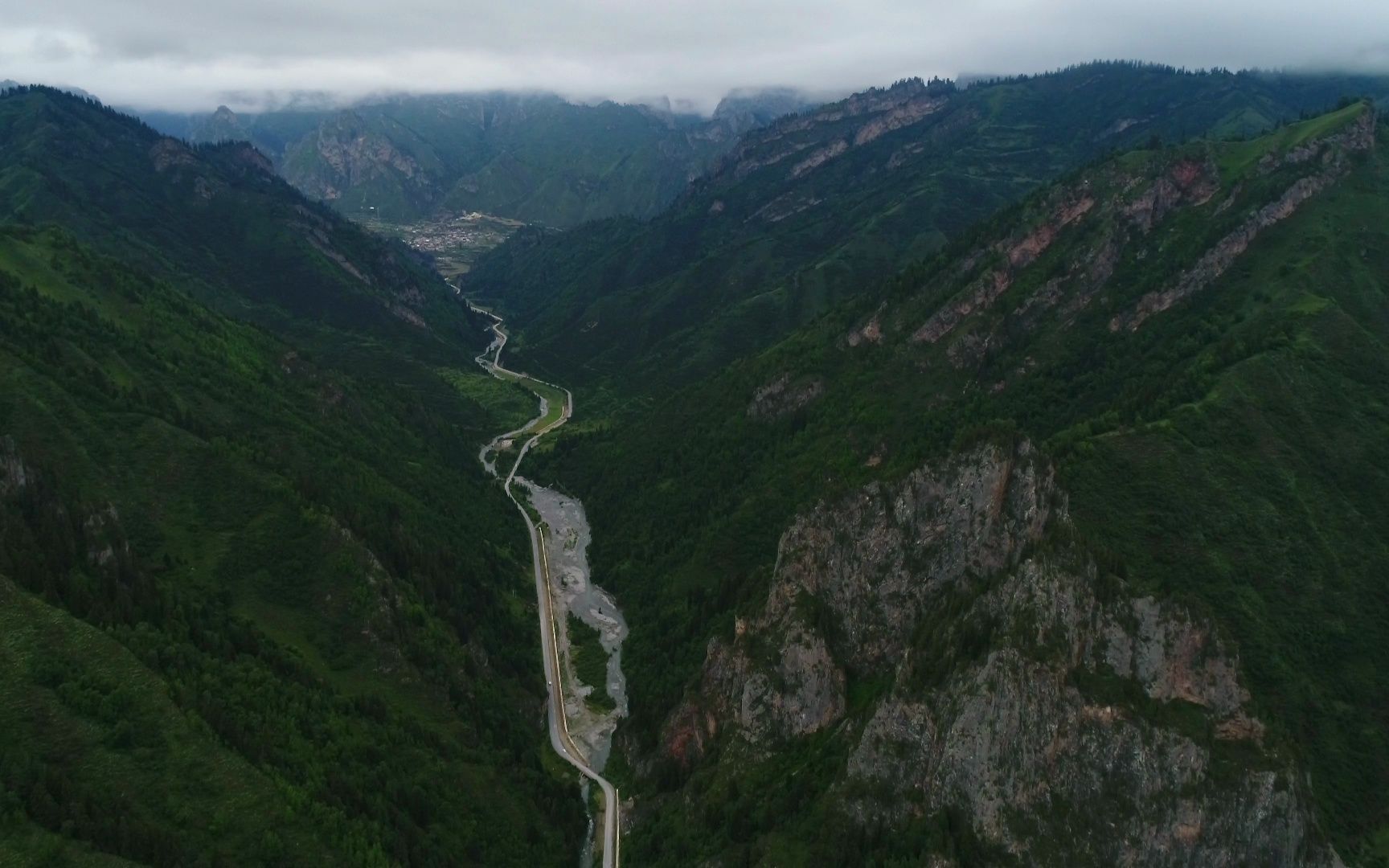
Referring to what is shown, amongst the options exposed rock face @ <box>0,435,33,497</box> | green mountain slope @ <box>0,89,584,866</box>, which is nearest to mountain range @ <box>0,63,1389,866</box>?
green mountain slope @ <box>0,89,584,866</box>

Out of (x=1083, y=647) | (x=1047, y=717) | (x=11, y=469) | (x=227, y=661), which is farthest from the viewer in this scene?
(x=11, y=469)

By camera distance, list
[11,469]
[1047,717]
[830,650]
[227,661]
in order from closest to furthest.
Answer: [1047,717] → [227,661] → [11,469] → [830,650]

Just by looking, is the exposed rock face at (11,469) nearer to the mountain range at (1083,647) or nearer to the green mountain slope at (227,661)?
the green mountain slope at (227,661)

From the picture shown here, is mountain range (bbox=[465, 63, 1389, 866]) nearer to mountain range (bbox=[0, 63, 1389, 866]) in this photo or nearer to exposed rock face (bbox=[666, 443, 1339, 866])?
exposed rock face (bbox=[666, 443, 1339, 866])

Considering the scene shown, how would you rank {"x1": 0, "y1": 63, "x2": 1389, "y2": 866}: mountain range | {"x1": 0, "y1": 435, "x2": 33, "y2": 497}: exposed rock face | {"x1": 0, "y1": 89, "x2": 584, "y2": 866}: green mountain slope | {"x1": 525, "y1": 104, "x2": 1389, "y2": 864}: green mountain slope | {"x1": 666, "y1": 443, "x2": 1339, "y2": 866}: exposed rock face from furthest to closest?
{"x1": 0, "y1": 435, "x2": 33, "y2": 497}: exposed rock face → {"x1": 525, "y1": 104, "x2": 1389, "y2": 864}: green mountain slope → {"x1": 0, "y1": 63, "x2": 1389, "y2": 866}: mountain range → {"x1": 0, "y1": 89, "x2": 584, "y2": 866}: green mountain slope → {"x1": 666, "y1": 443, "x2": 1339, "y2": 866}: exposed rock face

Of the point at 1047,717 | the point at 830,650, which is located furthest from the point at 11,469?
the point at 1047,717

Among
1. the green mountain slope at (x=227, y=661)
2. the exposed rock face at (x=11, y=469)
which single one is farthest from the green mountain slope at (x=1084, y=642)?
the exposed rock face at (x=11, y=469)

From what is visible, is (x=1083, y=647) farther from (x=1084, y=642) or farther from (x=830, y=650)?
(x=830, y=650)

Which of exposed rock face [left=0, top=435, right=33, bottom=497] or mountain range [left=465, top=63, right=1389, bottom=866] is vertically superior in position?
exposed rock face [left=0, top=435, right=33, bottom=497]
